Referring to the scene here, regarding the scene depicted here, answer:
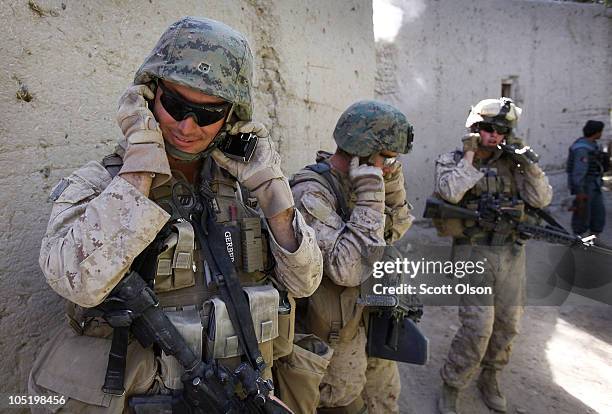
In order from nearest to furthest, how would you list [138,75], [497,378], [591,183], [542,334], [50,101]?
1. [138,75]
2. [50,101]
3. [497,378]
4. [542,334]
5. [591,183]

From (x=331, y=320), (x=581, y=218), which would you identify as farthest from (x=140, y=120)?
(x=581, y=218)

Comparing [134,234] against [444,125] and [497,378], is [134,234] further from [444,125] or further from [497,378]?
[444,125]

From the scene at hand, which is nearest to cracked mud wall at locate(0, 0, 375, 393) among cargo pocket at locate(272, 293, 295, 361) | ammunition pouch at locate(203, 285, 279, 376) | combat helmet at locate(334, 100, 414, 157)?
ammunition pouch at locate(203, 285, 279, 376)

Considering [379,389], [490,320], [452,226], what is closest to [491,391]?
[490,320]

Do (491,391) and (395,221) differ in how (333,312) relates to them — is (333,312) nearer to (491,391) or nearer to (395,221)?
(395,221)

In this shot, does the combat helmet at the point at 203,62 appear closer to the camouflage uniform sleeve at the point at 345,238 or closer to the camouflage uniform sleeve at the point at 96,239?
the camouflage uniform sleeve at the point at 96,239

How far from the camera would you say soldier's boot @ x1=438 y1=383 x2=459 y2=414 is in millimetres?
3387

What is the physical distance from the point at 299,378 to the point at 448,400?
2.05 metres

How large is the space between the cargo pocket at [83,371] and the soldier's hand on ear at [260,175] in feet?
1.87

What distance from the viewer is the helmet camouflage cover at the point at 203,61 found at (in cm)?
144

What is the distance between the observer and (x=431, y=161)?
7043 millimetres

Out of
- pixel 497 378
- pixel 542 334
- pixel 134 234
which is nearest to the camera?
pixel 134 234

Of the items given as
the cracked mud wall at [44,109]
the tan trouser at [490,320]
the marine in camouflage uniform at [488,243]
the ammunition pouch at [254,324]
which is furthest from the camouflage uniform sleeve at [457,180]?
the ammunition pouch at [254,324]

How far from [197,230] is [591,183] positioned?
6.22 metres
